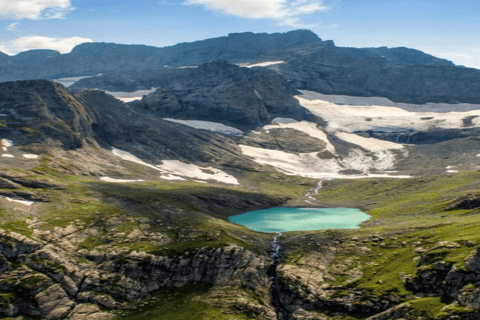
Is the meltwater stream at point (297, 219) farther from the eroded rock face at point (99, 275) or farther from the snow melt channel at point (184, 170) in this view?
the snow melt channel at point (184, 170)

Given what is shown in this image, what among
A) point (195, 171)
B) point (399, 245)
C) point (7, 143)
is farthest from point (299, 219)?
point (7, 143)

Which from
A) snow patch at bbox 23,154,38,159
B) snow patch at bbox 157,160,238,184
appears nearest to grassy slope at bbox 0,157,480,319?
snow patch at bbox 23,154,38,159

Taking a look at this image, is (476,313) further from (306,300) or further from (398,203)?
(398,203)

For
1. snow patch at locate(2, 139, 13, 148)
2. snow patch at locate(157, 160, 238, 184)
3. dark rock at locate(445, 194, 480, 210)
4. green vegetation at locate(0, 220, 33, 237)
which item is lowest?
snow patch at locate(157, 160, 238, 184)

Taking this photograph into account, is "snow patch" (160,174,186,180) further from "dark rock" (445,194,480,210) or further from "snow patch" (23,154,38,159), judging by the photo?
"dark rock" (445,194,480,210)

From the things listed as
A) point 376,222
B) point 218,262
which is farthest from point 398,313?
point 376,222

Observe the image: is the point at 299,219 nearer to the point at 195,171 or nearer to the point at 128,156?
the point at 195,171

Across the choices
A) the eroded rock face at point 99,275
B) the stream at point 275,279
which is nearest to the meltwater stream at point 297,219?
the stream at point 275,279
